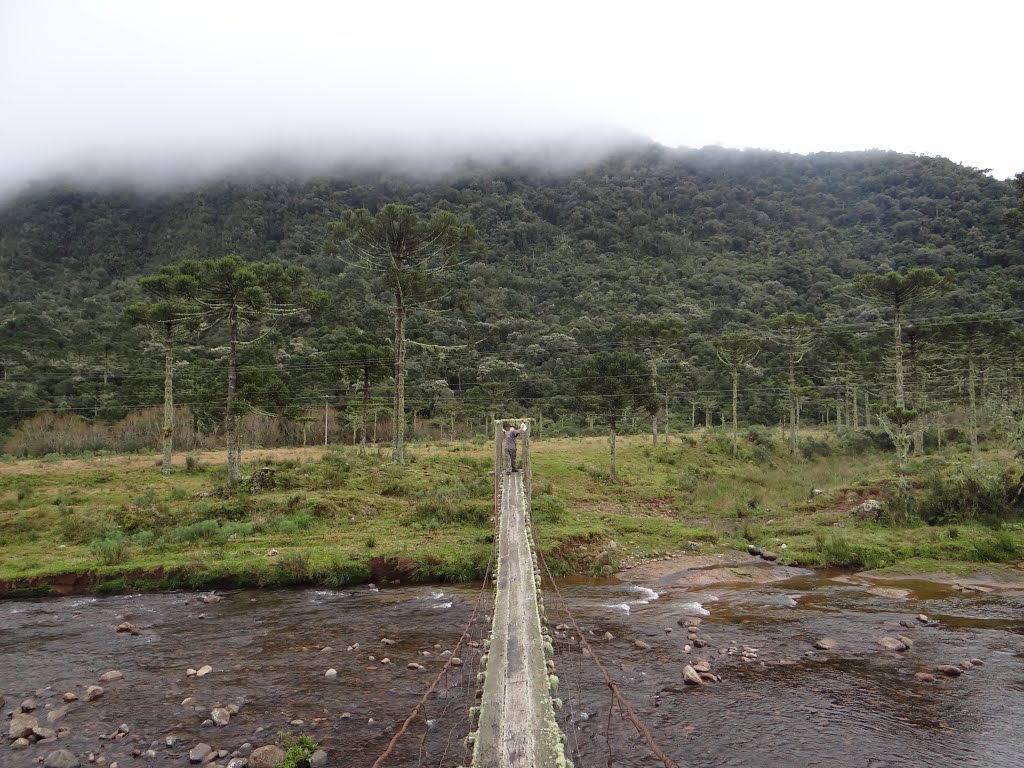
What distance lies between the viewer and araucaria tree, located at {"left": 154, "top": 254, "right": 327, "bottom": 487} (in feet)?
84.3

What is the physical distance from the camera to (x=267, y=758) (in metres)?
7.20

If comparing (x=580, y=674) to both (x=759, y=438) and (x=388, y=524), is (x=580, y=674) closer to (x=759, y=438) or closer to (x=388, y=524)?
(x=388, y=524)

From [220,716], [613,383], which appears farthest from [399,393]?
[220,716]

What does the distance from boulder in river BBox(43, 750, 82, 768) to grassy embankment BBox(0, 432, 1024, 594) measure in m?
8.96

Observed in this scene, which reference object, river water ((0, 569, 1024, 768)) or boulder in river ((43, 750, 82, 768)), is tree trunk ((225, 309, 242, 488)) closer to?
river water ((0, 569, 1024, 768))

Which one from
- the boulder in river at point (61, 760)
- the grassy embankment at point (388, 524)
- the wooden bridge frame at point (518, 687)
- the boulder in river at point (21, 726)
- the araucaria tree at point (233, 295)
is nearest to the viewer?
the wooden bridge frame at point (518, 687)

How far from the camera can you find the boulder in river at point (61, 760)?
729 centimetres

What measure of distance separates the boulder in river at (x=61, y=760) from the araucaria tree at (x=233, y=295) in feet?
60.0

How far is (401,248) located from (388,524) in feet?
61.6

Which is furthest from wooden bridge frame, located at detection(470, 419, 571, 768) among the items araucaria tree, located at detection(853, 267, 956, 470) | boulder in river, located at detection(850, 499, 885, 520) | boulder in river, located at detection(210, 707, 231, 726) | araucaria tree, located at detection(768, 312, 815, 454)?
araucaria tree, located at detection(768, 312, 815, 454)

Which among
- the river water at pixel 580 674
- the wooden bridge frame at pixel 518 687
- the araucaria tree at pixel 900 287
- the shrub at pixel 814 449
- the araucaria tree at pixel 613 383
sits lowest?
the river water at pixel 580 674

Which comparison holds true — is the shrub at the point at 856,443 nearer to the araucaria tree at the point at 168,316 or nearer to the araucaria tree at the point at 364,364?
the araucaria tree at the point at 364,364

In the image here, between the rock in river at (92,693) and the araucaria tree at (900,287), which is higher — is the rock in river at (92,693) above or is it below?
below

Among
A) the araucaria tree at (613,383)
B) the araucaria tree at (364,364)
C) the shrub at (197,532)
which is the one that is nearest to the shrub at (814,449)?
the araucaria tree at (613,383)
